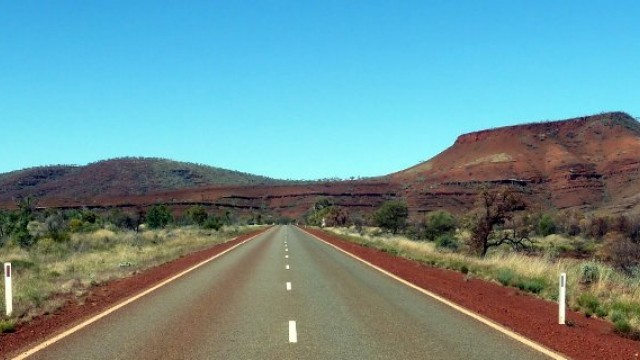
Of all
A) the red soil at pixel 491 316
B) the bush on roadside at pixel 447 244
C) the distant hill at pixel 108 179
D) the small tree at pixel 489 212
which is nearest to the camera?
the red soil at pixel 491 316

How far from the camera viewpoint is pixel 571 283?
59.6 ft

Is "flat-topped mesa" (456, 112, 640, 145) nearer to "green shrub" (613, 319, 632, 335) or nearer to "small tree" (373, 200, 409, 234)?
"small tree" (373, 200, 409, 234)

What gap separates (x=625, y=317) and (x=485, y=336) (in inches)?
152

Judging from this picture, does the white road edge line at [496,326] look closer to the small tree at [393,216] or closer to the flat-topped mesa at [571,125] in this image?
the small tree at [393,216]

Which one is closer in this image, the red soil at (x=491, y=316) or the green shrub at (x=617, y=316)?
the red soil at (x=491, y=316)

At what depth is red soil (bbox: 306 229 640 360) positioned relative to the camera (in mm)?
9586

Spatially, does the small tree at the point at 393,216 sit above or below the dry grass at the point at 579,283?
above

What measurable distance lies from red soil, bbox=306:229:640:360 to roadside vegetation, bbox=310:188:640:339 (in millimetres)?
493

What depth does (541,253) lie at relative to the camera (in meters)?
38.8

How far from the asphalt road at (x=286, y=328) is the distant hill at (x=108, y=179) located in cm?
14504

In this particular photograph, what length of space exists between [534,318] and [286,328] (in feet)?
15.5

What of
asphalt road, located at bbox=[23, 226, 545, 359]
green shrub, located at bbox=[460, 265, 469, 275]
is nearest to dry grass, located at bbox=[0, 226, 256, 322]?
Answer: asphalt road, located at bbox=[23, 226, 545, 359]

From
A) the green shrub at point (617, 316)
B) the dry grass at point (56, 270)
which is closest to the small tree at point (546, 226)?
the dry grass at point (56, 270)

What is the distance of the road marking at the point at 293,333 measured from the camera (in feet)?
32.9
